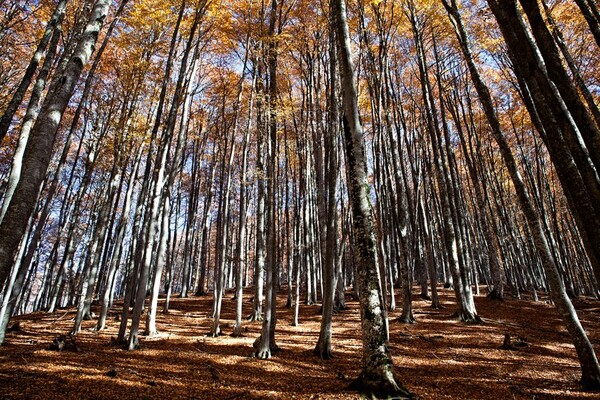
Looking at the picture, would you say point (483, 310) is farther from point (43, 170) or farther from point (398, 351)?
point (43, 170)

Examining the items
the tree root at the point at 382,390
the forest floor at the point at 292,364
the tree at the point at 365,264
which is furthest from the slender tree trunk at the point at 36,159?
the tree root at the point at 382,390

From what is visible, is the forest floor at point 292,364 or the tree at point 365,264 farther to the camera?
the forest floor at point 292,364

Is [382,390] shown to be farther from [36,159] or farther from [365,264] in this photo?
[36,159]

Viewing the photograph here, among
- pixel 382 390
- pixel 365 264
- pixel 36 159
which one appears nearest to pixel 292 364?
pixel 382 390

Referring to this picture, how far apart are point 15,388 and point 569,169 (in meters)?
6.93

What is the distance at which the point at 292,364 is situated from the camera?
5.61 m

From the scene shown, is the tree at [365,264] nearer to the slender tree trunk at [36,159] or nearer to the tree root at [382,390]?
the tree root at [382,390]

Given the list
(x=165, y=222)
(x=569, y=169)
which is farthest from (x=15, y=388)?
(x=569, y=169)

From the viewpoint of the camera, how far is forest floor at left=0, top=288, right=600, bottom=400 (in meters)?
4.13

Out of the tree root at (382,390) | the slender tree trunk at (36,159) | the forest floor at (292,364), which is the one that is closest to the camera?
the slender tree trunk at (36,159)

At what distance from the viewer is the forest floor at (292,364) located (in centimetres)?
413

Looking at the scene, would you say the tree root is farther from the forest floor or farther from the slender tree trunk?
the slender tree trunk

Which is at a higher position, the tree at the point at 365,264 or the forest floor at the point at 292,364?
the tree at the point at 365,264

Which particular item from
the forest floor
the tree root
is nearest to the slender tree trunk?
the forest floor
